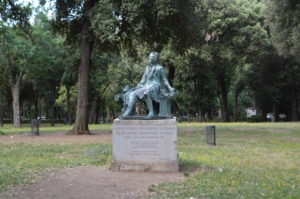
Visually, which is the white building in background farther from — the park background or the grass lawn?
the grass lawn

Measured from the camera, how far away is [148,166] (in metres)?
9.23

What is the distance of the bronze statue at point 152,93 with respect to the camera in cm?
966

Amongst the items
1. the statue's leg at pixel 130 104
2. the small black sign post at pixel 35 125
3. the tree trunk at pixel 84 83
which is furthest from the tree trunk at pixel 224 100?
the statue's leg at pixel 130 104

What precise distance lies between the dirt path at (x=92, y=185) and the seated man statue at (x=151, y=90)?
1.69 meters

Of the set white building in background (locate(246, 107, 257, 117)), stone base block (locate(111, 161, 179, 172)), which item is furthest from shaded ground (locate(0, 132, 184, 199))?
white building in background (locate(246, 107, 257, 117))

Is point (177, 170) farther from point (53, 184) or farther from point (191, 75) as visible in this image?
point (191, 75)

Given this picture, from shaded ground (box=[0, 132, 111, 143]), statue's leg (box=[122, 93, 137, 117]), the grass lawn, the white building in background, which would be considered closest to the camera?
the grass lawn

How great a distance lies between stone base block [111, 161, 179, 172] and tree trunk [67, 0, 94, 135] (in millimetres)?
12396

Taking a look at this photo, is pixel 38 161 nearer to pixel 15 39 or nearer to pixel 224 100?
pixel 15 39

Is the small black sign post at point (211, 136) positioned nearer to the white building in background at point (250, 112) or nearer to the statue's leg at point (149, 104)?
the statue's leg at point (149, 104)

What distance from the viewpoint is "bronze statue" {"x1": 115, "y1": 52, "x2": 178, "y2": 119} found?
9.66 meters

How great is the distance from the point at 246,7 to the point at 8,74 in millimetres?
24738

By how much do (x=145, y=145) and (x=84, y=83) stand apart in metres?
13.1

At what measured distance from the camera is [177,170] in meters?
9.19
